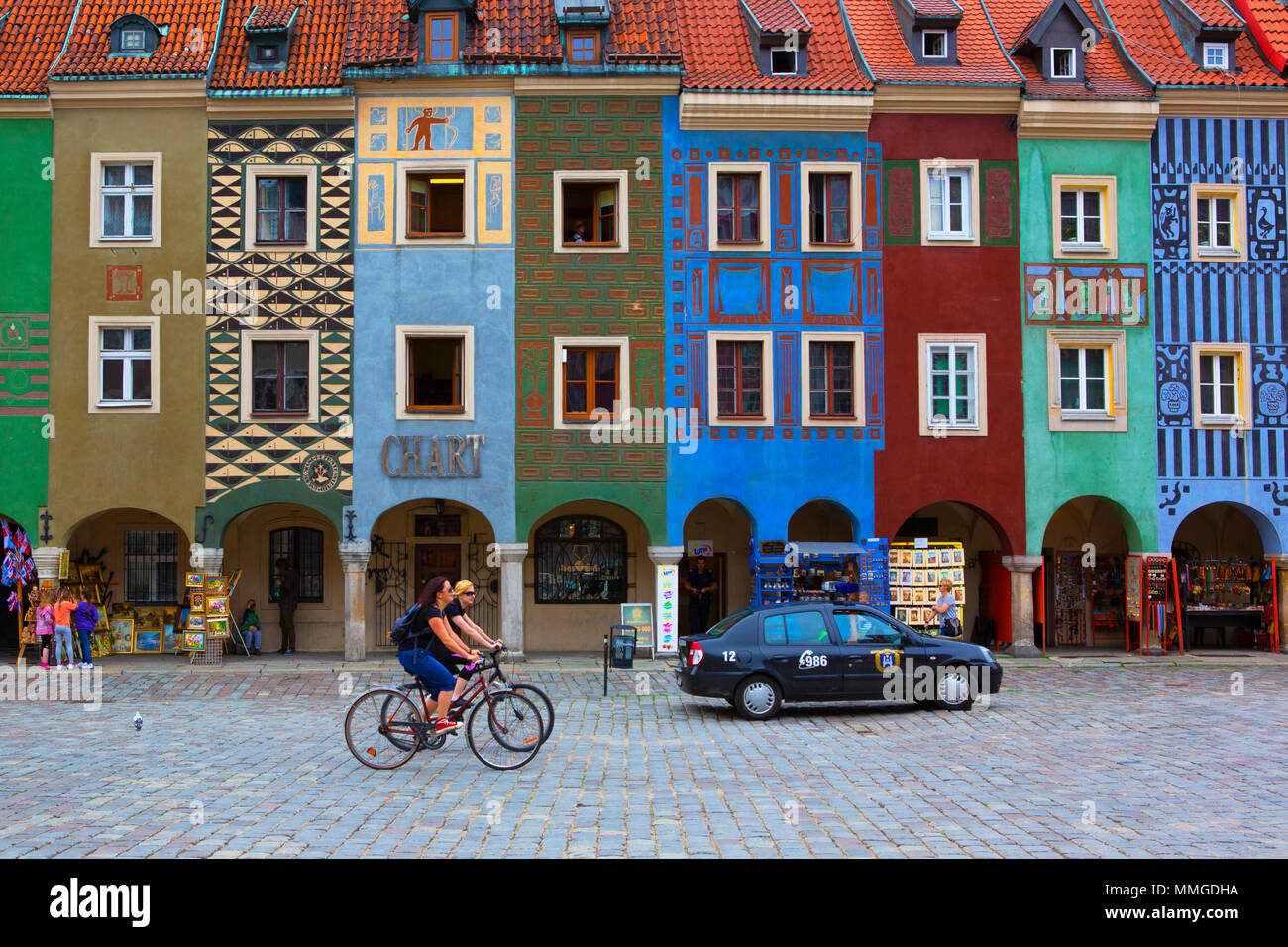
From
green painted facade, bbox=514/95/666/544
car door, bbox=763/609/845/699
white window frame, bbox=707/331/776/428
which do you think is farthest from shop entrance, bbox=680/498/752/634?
car door, bbox=763/609/845/699

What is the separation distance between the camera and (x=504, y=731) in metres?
12.4

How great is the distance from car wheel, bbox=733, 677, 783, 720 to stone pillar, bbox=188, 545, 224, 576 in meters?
12.8

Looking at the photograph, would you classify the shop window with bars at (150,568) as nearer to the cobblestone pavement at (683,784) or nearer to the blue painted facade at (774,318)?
the cobblestone pavement at (683,784)

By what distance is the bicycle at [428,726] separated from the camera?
12.2 m

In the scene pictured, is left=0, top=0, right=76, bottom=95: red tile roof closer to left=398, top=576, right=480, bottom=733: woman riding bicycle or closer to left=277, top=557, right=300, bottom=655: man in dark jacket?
left=277, top=557, right=300, bottom=655: man in dark jacket

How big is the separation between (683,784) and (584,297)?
15.2m

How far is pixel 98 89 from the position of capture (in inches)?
965

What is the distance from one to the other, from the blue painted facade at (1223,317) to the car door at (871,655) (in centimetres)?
1133

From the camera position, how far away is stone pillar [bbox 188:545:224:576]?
24141 millimetres

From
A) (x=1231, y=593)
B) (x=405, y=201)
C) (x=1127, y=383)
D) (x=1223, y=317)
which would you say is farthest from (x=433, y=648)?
(x=1223, y=317)

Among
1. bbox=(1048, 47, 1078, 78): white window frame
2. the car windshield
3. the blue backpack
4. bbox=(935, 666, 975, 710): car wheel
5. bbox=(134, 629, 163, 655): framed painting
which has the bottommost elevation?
bbox=(134, 629, 163, 655): framed painting

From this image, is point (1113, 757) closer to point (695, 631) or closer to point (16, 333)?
point (695, 631)

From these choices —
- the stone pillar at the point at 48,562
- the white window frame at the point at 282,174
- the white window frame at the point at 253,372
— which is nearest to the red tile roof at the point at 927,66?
the white window frame at the point at 282,174

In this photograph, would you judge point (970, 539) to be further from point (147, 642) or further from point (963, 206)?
point (147, 642)
